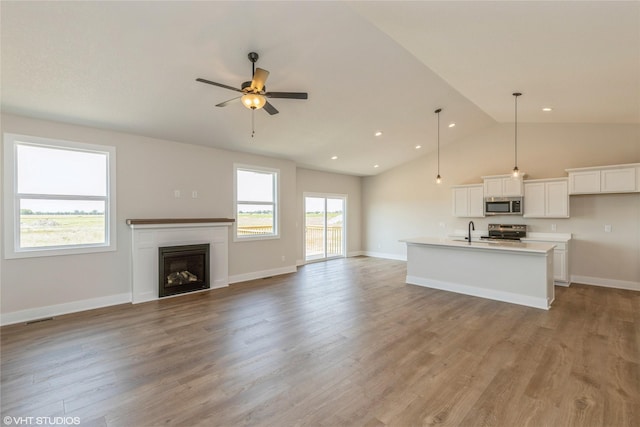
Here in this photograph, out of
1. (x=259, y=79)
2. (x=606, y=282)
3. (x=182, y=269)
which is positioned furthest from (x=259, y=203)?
(x=606, y=282)

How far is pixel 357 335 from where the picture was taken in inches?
131

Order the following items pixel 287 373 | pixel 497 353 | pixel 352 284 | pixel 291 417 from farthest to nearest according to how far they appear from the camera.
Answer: pixel 352 284
pixel 497 353
pixel 287 373
pixel 291 417

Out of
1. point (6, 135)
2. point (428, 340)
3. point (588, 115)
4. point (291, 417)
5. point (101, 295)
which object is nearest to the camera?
point (291, 417)

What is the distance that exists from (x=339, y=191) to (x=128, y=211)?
5640 millimetres

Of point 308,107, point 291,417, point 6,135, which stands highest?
point 308,107

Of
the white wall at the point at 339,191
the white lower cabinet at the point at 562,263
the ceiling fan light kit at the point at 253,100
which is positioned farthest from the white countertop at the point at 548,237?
the ceiling fan light kit at the point at 253,100

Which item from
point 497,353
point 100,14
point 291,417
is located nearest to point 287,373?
point 291,417

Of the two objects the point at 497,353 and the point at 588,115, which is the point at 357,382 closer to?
the point at 497,353

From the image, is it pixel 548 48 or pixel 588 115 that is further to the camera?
pixel 588 115

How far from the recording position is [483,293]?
480cm

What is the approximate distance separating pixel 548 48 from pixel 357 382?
3.69 meters

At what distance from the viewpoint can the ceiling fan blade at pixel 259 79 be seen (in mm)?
2647

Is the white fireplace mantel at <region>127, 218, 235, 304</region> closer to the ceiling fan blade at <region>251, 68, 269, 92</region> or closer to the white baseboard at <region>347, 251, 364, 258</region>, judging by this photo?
the ceiling fan blade at <region>251, 68, 269, 92</region>

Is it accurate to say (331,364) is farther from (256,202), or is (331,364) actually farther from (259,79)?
(256,202)
